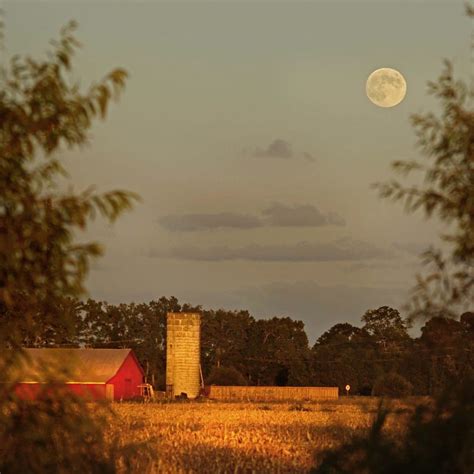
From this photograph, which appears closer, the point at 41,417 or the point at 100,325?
the point at 41,417

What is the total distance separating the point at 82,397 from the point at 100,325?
109123 mm

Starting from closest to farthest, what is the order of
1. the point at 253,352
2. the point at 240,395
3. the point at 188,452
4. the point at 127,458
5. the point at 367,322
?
the point at 127,458 < the point at 188,452 < the point at 240,395 < the point at 253,352 < the point at 367,322

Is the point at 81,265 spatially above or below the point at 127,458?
above

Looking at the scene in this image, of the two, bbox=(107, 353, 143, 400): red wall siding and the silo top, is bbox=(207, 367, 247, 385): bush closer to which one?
bbox=(107, 353, 143, 400): red wall siding

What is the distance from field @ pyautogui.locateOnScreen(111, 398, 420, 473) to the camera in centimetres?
1445

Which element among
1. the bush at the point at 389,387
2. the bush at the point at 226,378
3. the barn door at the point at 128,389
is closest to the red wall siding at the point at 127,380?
the barn door at the point at 128,389

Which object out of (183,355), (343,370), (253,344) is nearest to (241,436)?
(183,355)

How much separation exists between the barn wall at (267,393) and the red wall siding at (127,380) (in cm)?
562

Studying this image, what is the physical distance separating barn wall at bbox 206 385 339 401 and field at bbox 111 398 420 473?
77.3 feet

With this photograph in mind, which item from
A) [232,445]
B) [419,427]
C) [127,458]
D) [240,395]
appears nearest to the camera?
[127,458]

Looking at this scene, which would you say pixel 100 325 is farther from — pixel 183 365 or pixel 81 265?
pixel 81 265

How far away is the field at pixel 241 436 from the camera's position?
47.4 feet

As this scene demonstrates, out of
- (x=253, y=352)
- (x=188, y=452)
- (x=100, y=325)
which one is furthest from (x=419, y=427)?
(x=100, y=325)

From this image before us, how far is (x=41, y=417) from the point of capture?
395 inches
